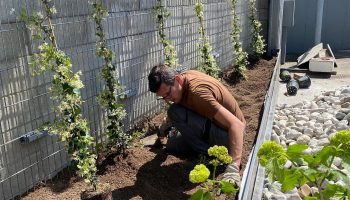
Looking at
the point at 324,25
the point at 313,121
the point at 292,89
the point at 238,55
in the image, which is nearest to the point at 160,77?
the point at 313,121

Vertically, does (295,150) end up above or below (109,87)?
above

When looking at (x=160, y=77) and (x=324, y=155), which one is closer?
(x=324, y=155)

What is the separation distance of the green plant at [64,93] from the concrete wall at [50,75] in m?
0.33

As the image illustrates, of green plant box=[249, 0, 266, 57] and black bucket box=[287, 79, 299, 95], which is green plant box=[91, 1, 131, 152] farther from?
green plant box=[249, 0, 266, 57]

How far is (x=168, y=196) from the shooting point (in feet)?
11.9

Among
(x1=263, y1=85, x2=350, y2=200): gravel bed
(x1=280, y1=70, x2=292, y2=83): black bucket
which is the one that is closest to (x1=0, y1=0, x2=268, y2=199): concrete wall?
A: (x1=263, y1=85, x2=350, y2=200): gravel bed

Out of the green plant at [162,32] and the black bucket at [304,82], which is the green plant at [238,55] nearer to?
the black bucket at [304,82]

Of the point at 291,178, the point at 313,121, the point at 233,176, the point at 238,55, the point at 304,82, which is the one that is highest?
the point at 291,178

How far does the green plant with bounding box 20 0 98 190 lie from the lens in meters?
3.00

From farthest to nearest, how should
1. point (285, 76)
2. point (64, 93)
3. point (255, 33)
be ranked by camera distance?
point (255, 33) < point (285, 76) < point (64, 93)

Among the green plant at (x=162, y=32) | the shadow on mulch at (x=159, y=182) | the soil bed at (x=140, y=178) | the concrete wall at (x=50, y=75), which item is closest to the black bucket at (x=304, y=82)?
the concrete wall at (x=50, y=75)

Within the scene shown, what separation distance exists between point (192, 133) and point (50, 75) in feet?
4.93

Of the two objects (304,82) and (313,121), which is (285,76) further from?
(313,121)

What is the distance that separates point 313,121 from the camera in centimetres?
612
